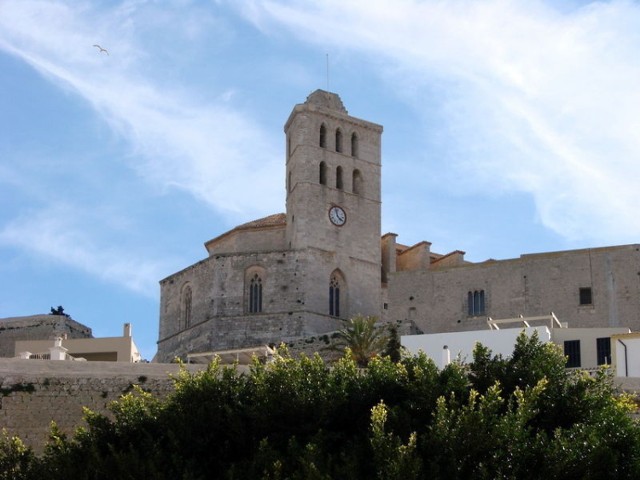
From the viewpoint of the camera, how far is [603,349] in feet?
118

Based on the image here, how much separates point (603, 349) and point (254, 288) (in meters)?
17.1

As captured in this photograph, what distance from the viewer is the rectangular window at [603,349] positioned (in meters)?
35.7

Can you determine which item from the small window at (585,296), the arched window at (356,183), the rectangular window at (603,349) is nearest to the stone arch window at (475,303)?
the small window at (585,296)

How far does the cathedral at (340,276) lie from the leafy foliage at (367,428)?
1954cm

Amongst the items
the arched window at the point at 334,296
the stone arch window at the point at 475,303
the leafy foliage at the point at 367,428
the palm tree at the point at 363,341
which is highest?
the arched window at the point at 334,296

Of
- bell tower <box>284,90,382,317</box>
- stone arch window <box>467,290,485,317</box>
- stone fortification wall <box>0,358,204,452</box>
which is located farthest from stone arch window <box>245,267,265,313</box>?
stone fortification wall <box>0,358,204,452</box>

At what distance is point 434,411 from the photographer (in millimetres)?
22516

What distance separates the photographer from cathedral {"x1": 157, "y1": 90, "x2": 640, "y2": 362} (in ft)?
143

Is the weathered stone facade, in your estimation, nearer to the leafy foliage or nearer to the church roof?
the church roof

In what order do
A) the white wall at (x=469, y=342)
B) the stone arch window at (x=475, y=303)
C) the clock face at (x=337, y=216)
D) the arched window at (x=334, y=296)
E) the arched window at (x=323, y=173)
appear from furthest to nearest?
the arched window at (x=323, y=173)
the clock face at (x=337, y=216)
the arched window at (x=334, y=296)
the stone arch window at (x=475, y=303)
the white wall at (x=469, y=342)

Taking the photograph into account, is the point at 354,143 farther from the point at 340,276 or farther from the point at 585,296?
the point at 585,296

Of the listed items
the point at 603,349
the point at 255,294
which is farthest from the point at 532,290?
the point at 255,294

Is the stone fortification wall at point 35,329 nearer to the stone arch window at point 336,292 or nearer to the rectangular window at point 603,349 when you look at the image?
the stone arch window at point 336,292

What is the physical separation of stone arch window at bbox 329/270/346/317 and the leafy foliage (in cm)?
2435
